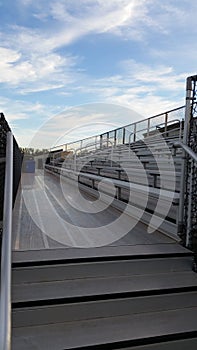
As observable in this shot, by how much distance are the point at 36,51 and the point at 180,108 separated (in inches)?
201

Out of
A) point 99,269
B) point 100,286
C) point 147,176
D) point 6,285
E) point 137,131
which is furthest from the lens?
point 137,131

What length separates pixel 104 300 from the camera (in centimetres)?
231

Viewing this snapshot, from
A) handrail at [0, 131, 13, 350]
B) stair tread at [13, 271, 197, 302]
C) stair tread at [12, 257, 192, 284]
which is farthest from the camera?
stair tread at [12, 257, 192, 284]

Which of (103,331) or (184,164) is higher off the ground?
(184,164)

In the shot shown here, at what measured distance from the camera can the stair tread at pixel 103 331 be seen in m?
1.94

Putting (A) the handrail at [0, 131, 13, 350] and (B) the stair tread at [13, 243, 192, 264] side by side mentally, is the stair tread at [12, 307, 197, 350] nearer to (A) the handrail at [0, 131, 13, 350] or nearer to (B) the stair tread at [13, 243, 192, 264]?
(B) the stair tread at [13, 243, 192, 264]

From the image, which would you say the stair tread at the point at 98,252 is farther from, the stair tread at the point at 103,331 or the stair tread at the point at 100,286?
the stair tread at the point at 103,331

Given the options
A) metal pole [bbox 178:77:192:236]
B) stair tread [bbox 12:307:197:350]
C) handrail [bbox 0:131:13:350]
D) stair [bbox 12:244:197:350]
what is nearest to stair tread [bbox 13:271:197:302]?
stair [bbox 12:244:197:350]

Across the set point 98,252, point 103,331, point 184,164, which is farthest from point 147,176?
point 103,331

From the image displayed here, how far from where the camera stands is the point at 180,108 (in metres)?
5.97

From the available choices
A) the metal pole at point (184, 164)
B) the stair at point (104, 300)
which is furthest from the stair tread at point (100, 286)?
the metal pole at point (184, 164)

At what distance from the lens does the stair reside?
203cm

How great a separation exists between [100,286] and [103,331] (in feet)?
1.29

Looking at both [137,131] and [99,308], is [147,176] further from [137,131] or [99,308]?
[99,308]
